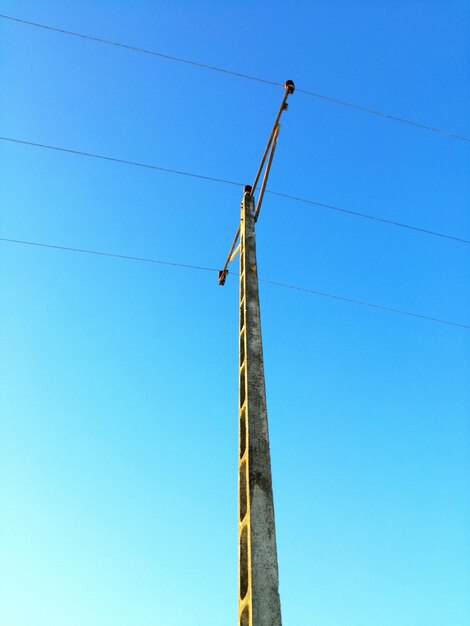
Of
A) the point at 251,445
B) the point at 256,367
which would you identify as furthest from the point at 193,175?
the point at 251,445

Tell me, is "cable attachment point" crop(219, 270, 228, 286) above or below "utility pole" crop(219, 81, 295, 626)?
above

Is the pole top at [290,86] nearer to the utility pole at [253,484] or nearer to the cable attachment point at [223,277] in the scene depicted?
the utility pole at [253,484]

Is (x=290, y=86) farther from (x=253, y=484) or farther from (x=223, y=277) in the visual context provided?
(x=253, y=484)

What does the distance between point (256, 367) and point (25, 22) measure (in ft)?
30.6

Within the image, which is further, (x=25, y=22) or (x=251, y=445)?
(x=25, y=22)

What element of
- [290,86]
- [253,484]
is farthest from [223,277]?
[253,484]

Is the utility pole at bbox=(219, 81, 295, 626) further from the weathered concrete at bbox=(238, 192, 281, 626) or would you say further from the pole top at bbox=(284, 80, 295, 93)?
the pole top at bbox=(284, 80, 295, 93)

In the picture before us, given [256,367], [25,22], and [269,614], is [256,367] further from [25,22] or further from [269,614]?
[25,22]

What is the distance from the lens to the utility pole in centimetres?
412

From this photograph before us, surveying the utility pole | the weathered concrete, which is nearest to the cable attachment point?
the utility pole

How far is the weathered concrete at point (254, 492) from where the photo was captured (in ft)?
13.5

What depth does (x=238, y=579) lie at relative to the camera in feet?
14.7

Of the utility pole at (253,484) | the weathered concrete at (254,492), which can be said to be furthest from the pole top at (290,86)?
the weathered concrete at (254,492)

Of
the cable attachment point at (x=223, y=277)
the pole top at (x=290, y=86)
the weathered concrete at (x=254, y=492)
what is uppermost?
the pole top at (x=290, y=86)
